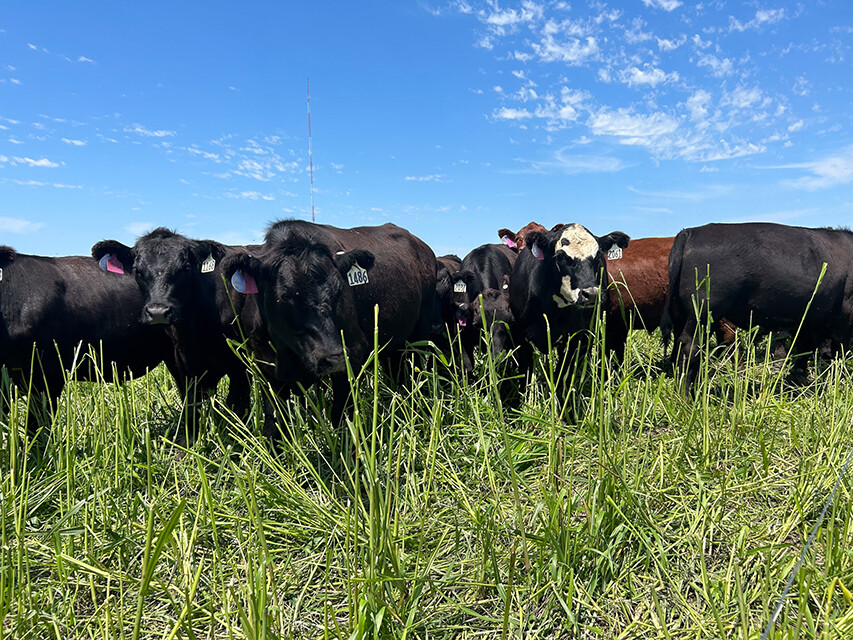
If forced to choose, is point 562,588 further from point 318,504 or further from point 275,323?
point 275,323

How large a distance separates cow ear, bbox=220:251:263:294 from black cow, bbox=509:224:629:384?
2.78 meters

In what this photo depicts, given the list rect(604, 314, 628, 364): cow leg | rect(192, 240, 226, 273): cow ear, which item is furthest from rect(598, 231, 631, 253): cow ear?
rect(192, 240, 226, 273): cow ear

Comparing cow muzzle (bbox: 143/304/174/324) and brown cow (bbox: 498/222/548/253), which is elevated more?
brown cow (bbox: 498/222/548/253)

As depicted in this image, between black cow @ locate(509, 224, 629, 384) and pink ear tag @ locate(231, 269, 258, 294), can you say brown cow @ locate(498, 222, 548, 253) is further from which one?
pink ear tag @ locate(231, 269, 258, 294)

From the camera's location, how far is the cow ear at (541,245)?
18.7 ft

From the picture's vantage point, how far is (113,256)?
18.0 feet

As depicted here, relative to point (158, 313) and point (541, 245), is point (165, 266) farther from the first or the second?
point (541, 245)

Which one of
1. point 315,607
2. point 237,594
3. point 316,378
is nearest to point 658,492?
point 315,607

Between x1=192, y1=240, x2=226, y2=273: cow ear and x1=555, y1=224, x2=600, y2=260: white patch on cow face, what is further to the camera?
x1=555, y1=224, x2=600, y2=260: white patch on cow face

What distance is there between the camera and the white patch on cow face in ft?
18.2

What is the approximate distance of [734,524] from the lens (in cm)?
280

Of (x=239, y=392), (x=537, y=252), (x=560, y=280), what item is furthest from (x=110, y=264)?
(x=560, y=280)

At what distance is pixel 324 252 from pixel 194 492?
6.19 feet

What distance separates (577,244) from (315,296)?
2871 mm
